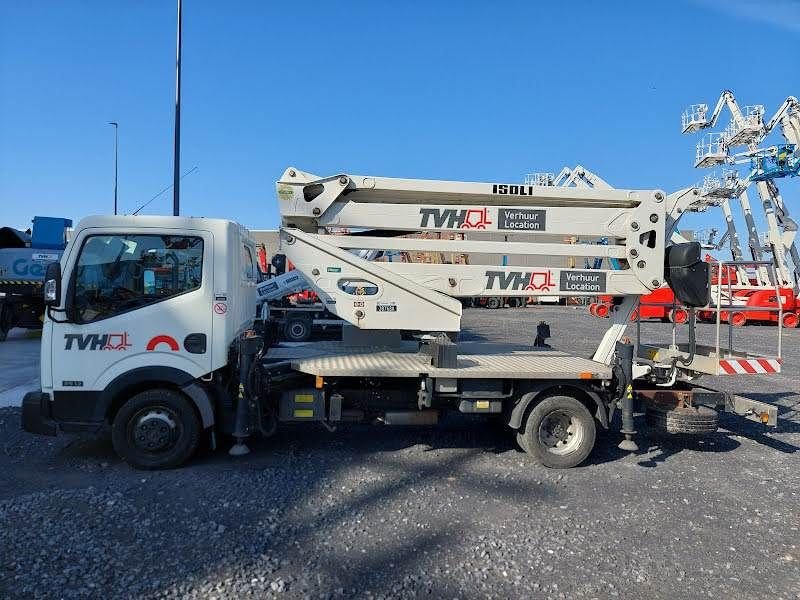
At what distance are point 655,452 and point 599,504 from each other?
1.81m

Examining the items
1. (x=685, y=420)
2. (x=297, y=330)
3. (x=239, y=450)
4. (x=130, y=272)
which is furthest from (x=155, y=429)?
(x=297, y=330)

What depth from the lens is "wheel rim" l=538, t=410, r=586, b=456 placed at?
5.52 metres

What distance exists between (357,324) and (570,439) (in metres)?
2.43

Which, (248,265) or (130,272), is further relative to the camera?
(248,265)

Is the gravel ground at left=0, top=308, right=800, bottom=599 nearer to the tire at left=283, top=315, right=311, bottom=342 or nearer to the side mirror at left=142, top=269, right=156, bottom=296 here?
the side mirror at left=142, top=269, right=156, bottom=296

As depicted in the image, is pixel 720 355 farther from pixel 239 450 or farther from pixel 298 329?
pixel 298 329

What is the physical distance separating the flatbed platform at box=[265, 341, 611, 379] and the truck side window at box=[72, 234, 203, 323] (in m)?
1.24

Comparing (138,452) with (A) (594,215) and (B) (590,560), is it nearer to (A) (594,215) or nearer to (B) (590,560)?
(B) (590,560)

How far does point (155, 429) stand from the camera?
5039 millimetres

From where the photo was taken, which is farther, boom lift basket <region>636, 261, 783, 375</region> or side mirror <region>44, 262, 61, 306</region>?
boom lift basket <region>636, 261, 783, 375</region>

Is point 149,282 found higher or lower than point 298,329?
higher

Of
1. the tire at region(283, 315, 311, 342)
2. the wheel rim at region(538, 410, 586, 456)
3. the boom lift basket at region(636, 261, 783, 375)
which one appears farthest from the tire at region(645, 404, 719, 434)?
the tire at region(283, 315, 311, 342)

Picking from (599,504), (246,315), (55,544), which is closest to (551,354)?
(599,504)

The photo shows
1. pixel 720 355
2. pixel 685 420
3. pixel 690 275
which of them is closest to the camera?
pixel 685 420
